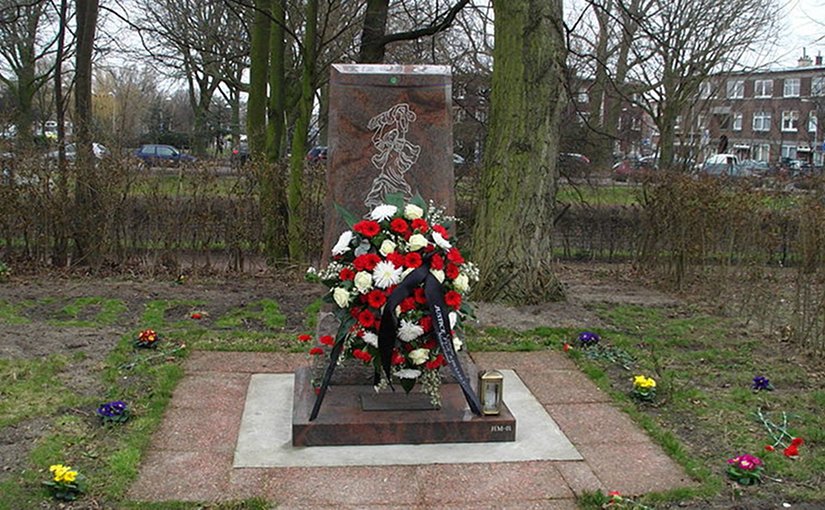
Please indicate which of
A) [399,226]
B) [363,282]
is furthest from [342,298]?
[399,226]

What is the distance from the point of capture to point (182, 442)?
500 cm

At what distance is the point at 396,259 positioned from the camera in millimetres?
4859

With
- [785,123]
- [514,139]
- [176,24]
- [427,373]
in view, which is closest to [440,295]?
[427,373]

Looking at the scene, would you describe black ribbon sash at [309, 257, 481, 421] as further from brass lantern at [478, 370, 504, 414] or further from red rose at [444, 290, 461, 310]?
brass lantern at [478, 370, 504, 414]

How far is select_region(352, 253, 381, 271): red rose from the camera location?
4.87 meters

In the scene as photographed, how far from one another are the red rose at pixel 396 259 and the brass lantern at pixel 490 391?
838mm

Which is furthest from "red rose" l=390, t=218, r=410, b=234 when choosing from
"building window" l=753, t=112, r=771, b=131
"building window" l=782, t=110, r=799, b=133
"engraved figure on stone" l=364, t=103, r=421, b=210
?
"building window" l=753, t=112, r=771, b=131

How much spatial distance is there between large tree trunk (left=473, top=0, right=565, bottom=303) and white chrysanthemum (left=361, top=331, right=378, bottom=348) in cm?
393

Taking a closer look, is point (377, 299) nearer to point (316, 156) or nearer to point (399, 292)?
point (399, 292)

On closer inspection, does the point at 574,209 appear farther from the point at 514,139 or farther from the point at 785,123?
the point at 785,123

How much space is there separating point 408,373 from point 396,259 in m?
0.68

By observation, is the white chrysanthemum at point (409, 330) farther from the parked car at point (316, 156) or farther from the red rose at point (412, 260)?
the parked car at point (316, 156)

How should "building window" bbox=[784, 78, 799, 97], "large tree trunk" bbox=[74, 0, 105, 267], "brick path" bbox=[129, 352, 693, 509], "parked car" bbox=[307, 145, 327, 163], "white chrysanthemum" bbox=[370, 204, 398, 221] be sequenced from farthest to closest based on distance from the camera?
"building window" bbox=[784, 78, 799, 97] < "parked car" bbox=[307, 145, 327, 163] < "large tree trunk" bbox=[74, 0, 105, 267] < "white chrysanthemum" bbox=[370, 204, 398, 221] < "brick path" bbox=[129, 352, 693, 509]

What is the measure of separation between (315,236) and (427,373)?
6.85m
